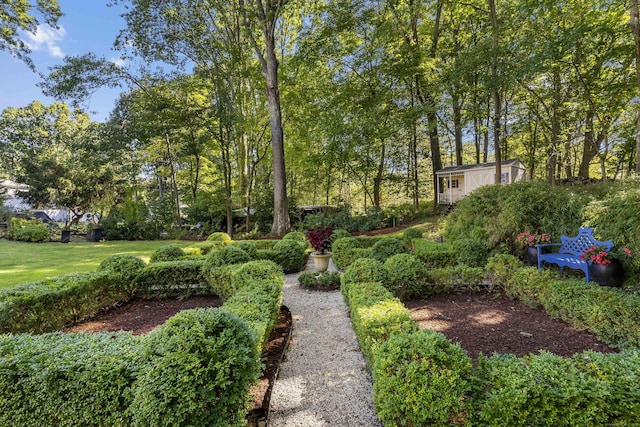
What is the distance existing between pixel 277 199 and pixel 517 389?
11.5 metres

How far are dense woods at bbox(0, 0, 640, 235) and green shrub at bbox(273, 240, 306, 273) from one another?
504 cm

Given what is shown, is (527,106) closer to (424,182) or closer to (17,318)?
(424,182)

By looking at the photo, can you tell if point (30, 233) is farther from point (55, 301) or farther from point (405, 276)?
point (405, 276)

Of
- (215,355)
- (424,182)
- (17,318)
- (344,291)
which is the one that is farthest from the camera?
(424,182)

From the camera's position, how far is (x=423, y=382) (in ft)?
6.14

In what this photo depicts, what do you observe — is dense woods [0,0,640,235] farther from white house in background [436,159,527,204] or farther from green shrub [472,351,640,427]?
green shrub [472,351,640,427]

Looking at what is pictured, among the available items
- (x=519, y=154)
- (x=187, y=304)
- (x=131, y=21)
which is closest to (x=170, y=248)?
(x=187, y=304)

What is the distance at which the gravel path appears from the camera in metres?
2.36

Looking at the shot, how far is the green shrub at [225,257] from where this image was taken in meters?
5.44

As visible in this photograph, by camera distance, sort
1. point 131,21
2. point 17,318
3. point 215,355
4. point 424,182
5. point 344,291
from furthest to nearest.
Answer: point 424,182 → point 131,21 → point 344,291 → point 17,318 → point 215,355

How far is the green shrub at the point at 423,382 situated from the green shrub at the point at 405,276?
2686 mm

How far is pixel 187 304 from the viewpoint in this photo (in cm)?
506

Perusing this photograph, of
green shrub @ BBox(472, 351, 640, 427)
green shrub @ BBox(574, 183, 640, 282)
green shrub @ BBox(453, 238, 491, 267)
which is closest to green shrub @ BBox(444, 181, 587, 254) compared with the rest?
green shrub @ BBox(453, 238, 491, 267)

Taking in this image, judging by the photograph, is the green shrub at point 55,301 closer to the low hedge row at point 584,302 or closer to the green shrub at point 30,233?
the low hedge row at point 584,302
